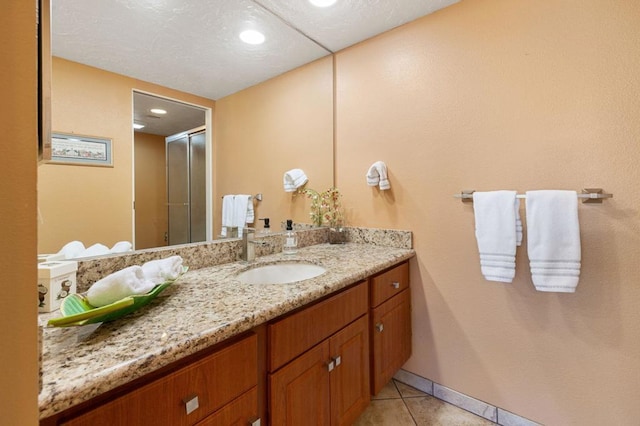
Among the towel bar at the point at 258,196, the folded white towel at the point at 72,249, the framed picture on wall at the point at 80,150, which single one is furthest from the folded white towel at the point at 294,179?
the folded white towel at the point at 72,249

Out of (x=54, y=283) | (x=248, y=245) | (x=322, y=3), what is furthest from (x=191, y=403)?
(x=322, y=3)

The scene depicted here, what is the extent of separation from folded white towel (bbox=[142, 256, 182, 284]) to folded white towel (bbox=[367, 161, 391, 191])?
1.19 meters

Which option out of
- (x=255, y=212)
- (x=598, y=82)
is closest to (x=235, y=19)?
(x=255, y=212)

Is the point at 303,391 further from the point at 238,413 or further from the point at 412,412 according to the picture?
the point at 412,412

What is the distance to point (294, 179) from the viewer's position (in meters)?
1.86

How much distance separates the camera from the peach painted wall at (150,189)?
1.08 m

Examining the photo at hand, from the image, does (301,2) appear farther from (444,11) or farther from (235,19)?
(444,11)

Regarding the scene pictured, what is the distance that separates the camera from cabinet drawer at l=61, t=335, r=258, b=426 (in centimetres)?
52

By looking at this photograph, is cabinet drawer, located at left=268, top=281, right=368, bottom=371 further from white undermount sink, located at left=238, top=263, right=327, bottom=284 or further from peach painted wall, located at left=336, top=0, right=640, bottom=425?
peach painted wall, located at left=336, top=0, right=640, bottom=425

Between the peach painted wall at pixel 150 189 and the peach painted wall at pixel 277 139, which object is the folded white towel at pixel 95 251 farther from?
the peach painted wall at pixel 277 139

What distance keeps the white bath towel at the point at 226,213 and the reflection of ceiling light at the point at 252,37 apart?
87 cm

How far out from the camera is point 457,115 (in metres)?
1.49

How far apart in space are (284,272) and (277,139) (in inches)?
34.4

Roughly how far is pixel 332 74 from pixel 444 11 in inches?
30.0
